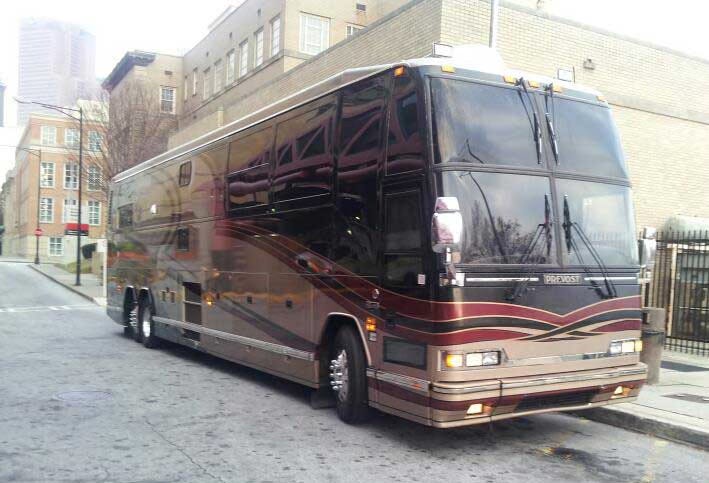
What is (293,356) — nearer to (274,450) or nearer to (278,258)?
(278,258)

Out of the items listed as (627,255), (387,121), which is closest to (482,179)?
(387,121)

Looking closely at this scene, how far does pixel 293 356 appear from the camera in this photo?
26.8ft

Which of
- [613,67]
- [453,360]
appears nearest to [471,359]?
[453,360]

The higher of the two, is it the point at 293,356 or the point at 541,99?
the point at 541,99

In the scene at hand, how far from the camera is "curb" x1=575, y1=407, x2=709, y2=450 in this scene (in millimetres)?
6578

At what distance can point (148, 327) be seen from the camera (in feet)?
44.8

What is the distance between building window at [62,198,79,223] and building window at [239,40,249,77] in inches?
2117

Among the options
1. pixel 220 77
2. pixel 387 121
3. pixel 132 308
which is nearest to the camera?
pixel 387 121

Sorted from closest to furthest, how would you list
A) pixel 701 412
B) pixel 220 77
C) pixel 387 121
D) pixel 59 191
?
pixel 387 121, pixel 701 412, pixel 220 77, pixel 59 191

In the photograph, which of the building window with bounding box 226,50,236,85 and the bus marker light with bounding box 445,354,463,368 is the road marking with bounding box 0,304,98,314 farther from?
the bus marker light with bounding box 445,354,463,368

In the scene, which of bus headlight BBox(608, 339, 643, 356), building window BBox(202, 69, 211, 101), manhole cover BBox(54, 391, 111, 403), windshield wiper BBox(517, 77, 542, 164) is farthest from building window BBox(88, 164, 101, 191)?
bus headlight BBox(608, 339, 643, 356)

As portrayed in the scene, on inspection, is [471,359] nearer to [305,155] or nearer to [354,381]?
[354,381]

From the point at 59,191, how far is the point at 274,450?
276 ft

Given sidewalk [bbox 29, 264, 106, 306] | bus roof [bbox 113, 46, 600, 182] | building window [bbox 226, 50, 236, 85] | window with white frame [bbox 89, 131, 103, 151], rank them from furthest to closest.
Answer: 1. window with white frame [bbox 89, 131, 103, 151]
2. building window [bbox 226, 50, 236, 85]
3. sidewalk [bbox 29, 264, 106, 306]
4. bus roof [bbox 113, 46, 600, 182]
